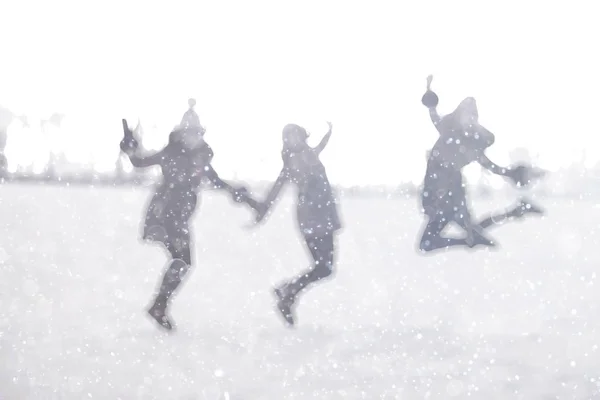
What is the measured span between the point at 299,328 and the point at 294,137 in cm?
198

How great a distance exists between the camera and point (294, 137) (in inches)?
302

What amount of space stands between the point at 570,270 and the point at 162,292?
29.1ft

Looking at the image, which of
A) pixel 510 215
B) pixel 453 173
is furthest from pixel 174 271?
pixel 510 215

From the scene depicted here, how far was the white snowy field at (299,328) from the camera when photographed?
5930 millimetres

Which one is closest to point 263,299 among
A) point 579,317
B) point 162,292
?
point 162,292

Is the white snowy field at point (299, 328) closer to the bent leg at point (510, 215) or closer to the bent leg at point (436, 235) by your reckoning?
the bent leg at point (436, 235)

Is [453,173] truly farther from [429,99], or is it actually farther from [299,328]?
[299,328]

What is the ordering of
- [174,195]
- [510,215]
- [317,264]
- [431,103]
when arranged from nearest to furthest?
[174,195] → [317,264] → [431,103] → [510,215]

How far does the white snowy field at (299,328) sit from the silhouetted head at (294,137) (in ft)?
4.62

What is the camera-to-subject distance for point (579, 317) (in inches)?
356

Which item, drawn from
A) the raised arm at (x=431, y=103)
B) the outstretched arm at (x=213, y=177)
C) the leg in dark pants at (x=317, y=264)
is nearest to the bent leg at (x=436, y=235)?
the raised arm at (x=431, y=103)

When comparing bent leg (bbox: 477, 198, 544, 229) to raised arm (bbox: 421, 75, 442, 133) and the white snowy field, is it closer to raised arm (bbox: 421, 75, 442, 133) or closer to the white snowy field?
the white snowy field

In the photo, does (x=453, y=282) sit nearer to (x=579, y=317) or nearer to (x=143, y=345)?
(x=579, y=317)

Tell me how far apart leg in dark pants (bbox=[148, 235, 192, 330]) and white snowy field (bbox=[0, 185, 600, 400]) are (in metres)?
0.34
